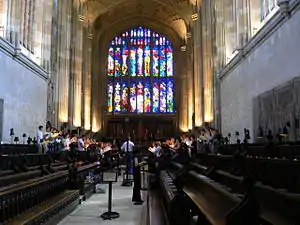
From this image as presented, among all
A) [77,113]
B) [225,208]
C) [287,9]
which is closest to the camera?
[225,208]

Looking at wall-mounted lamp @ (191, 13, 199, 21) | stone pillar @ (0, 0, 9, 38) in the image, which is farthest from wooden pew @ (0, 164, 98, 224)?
wall-mounted lamp @ (191, 13, 199, 21)

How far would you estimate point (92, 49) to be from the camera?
33344 millimetres

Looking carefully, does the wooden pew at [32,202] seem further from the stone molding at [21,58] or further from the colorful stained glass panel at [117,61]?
A: the colorful stained glass panel at [117,61]

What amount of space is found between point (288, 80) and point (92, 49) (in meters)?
25.5

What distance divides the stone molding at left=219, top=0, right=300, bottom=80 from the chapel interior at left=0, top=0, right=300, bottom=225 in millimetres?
53

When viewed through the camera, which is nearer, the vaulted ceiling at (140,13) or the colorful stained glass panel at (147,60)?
the vaulted ceiling at (140,13)

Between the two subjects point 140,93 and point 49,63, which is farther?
point 140,93

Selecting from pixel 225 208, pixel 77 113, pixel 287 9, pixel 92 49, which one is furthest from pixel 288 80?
pixel 92 49

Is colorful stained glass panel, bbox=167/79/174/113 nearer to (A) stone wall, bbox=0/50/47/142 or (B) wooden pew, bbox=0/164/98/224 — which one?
(A) stone wall, bbox=0/50/47/142

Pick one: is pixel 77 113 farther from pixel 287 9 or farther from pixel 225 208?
pixel 225 208

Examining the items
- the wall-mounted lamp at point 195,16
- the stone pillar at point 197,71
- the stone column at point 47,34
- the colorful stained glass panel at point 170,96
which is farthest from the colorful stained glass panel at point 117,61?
the stone column at point 47,34

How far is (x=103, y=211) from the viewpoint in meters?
6.86

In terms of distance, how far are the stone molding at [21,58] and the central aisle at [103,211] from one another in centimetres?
673

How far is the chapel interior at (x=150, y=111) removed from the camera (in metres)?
4.05
